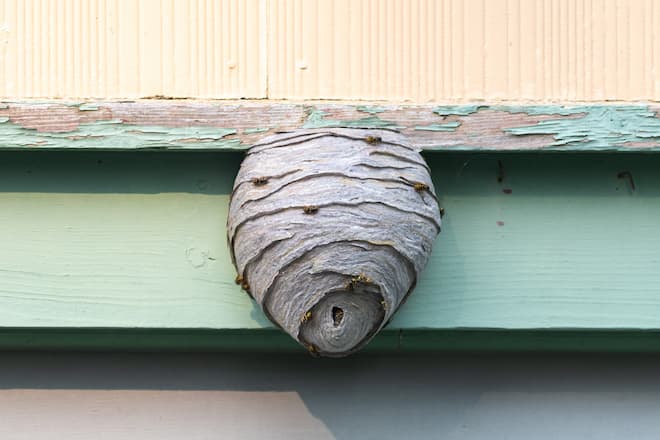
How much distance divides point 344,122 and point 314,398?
→ 419 millimetres

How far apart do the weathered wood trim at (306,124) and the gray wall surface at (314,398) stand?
341 mm

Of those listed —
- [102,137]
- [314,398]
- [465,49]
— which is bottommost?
[314,398]

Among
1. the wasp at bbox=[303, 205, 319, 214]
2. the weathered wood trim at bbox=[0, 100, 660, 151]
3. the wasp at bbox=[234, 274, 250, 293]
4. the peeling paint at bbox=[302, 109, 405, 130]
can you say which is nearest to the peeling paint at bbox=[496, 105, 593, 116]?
the weathered wood trim at bbox=[0, 100, 660, 151]

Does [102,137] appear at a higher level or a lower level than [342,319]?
higher

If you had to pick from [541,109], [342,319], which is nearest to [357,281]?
[342,319]

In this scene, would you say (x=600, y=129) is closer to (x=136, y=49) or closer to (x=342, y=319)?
(x=342, y=319)

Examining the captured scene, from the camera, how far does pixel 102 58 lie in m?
1.20

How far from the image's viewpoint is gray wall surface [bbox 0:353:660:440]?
4.00 feet

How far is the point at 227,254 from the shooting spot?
1161 millimetres

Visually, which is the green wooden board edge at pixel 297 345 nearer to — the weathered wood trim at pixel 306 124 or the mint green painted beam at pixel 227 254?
the mint green painted beam at pixel 227 254

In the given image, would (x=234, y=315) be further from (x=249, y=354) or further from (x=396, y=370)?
(x=396, y=370)

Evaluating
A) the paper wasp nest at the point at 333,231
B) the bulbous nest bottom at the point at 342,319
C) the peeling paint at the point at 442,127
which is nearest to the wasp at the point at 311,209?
the paper wasp nest at the point at 333,231

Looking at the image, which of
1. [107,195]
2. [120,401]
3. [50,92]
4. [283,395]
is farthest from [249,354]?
[50,92]

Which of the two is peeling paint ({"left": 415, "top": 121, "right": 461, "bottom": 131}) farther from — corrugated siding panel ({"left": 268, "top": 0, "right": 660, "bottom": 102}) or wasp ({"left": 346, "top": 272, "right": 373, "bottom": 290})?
wasp ({"left": 346, "top": 272, "right": 373, "bottom": 290})
